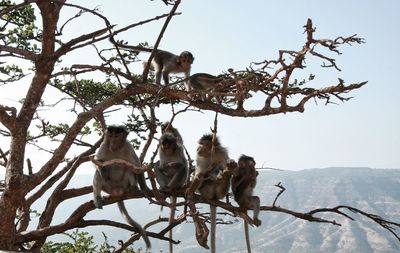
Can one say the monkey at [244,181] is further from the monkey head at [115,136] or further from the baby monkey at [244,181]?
the monkey head at [115,136]

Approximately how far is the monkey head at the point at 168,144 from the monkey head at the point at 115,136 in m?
0.60

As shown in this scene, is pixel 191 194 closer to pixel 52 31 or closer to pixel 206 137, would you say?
pixel 206 137

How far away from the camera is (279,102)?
539cm

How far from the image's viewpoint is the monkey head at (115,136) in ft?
22.5

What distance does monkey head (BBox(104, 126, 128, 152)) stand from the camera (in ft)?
22.5

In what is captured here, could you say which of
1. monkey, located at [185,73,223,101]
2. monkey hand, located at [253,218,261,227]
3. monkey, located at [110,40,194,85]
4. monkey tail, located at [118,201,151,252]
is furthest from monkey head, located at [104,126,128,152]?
monkey, located at [110,40,194,85]

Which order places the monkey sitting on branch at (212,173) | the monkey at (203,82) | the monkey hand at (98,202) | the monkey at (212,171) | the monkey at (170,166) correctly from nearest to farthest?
the monkey hand at (98,202), the monkey sitting on branch at (212,173), the monkey at (212,171), the monkey at (170,166), the monkey at (203,82)

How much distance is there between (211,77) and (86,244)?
4.15 metres

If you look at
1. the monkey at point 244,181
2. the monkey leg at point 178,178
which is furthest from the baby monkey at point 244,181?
the monkey leg at point 178,178

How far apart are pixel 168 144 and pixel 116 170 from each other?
0.82 m

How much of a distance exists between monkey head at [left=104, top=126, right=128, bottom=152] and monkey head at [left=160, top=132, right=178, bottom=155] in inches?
23.8

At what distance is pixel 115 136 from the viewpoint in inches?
270

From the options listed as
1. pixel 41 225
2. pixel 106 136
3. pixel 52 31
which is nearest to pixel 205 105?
pixel 106 136

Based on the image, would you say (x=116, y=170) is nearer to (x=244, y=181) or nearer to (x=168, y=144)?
(x=168, y=144)
